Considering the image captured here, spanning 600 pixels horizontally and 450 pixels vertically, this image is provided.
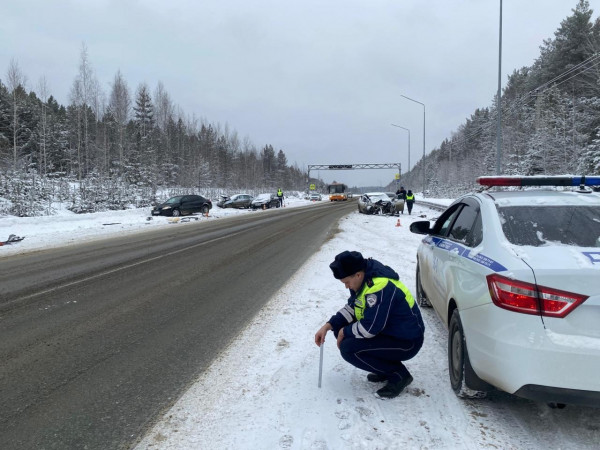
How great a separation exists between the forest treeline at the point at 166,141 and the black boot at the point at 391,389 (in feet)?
94.8

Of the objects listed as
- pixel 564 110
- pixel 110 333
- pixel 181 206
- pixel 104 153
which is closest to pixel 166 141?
pixel 104 153

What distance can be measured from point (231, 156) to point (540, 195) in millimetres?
82747

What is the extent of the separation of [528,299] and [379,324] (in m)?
1.08

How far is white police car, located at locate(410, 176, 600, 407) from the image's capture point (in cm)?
237

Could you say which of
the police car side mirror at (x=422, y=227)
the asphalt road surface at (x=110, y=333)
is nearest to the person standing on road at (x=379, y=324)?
the asphalt road surface at (x=110, y=333)

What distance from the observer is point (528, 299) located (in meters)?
2.45

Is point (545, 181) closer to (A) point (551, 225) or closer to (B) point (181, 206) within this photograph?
(A) point (551, 225)

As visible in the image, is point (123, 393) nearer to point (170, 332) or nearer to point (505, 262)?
point (170, 332)

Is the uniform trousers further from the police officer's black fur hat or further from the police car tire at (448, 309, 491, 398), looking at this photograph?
the police officer's black fur hat

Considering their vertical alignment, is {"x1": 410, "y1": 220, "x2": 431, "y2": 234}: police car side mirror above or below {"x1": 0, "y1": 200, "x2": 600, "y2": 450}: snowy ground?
above

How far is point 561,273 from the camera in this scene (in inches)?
95.5

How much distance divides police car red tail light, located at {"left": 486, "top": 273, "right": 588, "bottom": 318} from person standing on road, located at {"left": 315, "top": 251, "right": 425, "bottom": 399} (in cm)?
81

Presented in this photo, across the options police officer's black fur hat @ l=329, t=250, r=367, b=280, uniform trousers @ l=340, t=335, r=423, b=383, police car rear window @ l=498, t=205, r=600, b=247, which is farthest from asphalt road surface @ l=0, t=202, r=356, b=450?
police car rear window @ l=498, t=205, r=600, b=247

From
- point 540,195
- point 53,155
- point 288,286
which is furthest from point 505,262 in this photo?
point 53,155
